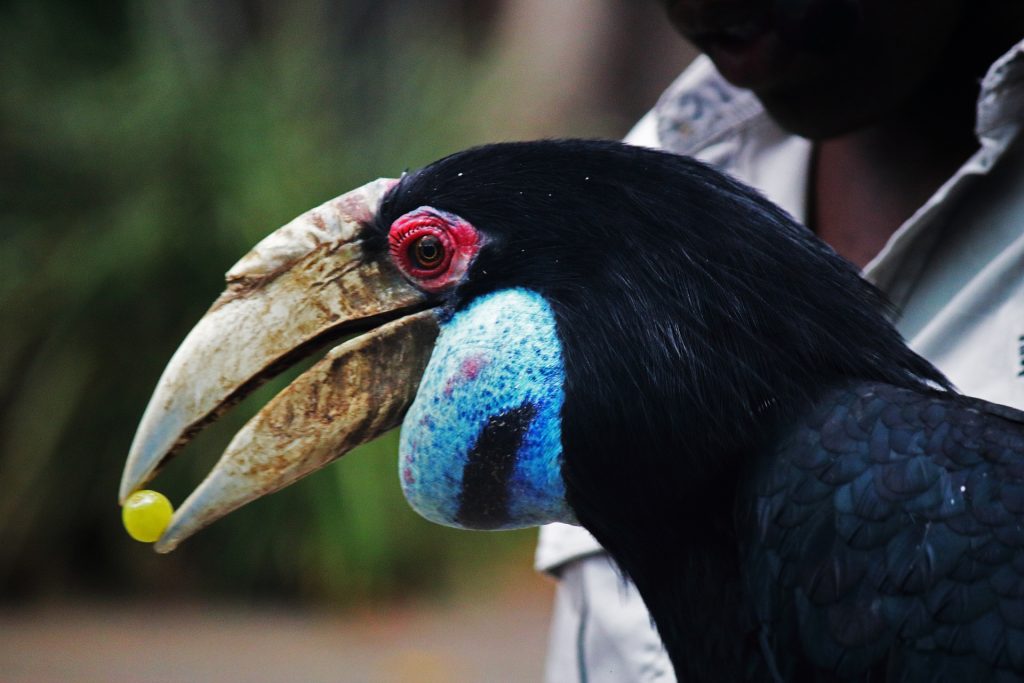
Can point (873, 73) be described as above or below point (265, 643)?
above

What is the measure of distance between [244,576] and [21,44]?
87.7 inches

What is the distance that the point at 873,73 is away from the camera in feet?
7.06

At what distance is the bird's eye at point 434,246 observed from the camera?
1.76 m

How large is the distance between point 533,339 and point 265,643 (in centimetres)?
355

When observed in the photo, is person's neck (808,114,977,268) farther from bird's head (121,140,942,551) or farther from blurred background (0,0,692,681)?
blurred background (0,0,692,681)

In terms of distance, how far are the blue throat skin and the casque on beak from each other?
61 mm

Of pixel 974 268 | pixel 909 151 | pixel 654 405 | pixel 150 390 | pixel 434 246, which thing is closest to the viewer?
pixel 654 405

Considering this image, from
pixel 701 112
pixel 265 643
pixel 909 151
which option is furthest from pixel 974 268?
pixel 265 643

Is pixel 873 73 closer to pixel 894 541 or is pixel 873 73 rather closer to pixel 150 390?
pixel 894 541

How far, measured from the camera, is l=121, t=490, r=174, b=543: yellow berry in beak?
5.83 ft

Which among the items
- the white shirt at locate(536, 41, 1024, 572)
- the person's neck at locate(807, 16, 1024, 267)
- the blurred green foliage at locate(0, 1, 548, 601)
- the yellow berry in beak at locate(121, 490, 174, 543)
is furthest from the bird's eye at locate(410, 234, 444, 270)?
the blurred green foliage at locate(0, 1, 548, 601)

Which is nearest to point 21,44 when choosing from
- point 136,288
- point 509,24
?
point 136,288

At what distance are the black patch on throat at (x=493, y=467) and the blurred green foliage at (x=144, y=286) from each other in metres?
3.16

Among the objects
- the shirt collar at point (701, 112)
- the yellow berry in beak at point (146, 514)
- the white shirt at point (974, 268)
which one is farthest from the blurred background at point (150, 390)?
the yellow berry in beak at point (146, 514)
